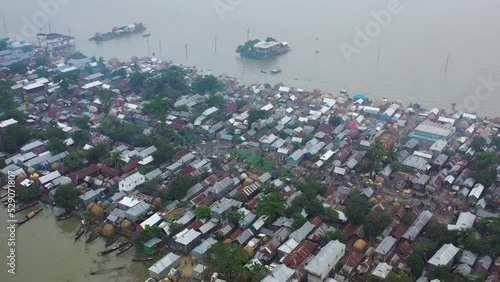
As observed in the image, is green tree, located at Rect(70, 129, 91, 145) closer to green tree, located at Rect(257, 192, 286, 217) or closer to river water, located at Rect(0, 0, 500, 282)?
river water, located at Rect(0, 0, 500, 282)

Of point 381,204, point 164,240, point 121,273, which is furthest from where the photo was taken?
point 381,204

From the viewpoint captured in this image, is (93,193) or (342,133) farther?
(342,133)

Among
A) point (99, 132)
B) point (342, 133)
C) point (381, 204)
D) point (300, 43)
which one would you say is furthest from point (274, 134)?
point (300, 43)

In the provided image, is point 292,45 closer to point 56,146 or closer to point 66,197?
point 56,146

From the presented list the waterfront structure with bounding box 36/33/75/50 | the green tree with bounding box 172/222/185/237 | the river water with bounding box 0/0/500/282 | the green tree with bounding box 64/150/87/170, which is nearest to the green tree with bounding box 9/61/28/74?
the waterfront structure with bounding box 36/33/75/50

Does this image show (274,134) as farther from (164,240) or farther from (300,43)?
(300,43)

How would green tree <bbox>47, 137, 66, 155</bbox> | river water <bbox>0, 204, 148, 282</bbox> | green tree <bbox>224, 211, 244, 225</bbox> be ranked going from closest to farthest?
river water <bbox>0, 204, 148, 282</bbox> < green tree <bbox>224, 211, 244, 225</bbox> < green tree <bbox>47, 137, 66, 155</bbox>

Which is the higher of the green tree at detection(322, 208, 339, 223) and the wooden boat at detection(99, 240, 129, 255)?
the green tree at detection(322, 208, 339, 223)
